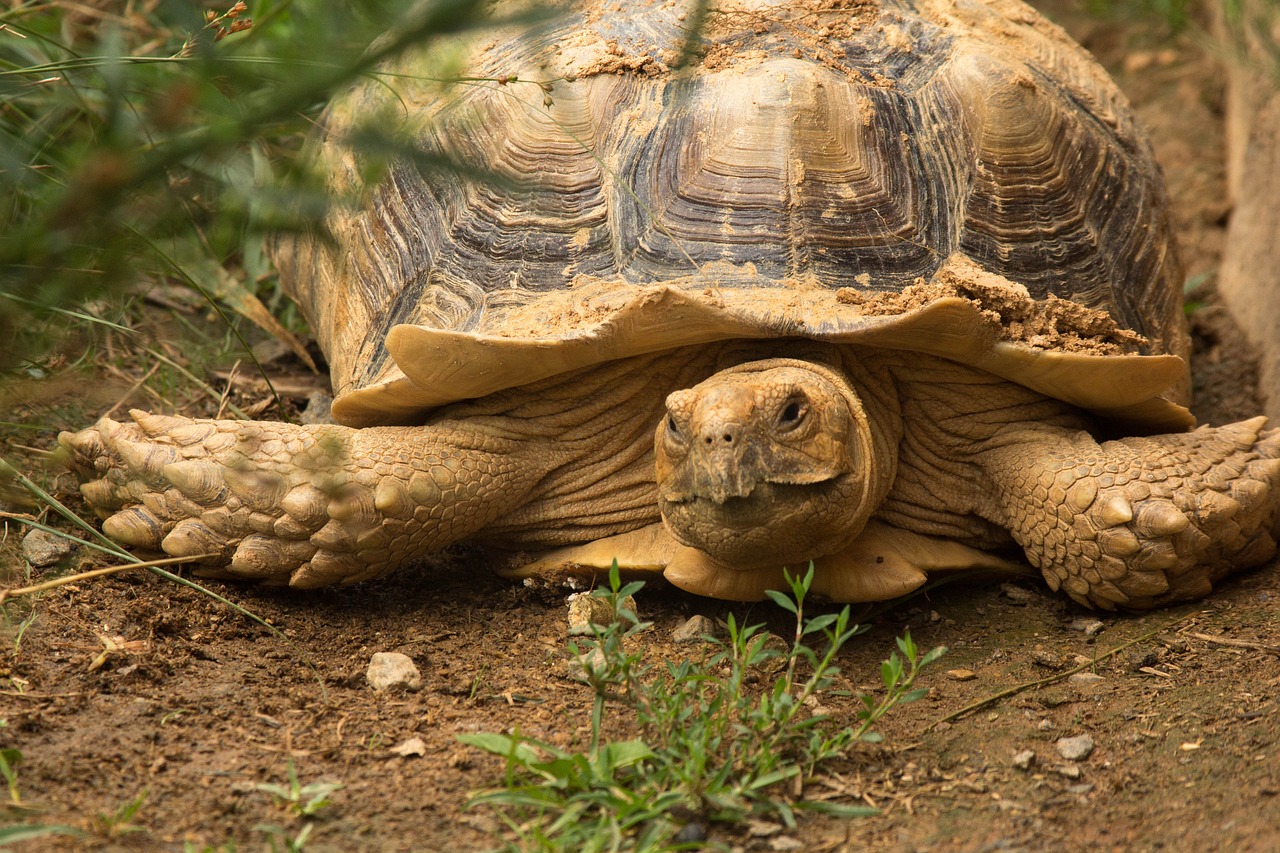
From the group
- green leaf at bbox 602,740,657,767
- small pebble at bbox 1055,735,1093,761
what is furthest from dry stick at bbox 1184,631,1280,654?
green leaf at bbox 602,740,657,767

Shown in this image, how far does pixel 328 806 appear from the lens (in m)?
2.36

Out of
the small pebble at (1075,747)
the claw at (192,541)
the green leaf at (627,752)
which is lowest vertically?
the claw at (192,541)

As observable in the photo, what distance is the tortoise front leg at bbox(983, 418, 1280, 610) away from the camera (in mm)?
3314

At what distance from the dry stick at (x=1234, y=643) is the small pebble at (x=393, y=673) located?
2.09m

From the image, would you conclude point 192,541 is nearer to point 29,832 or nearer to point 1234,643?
point 29,832

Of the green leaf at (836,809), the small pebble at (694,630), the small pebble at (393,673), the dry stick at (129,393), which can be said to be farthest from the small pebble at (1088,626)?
the dry stick at (129,393)

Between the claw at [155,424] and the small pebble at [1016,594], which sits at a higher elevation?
the claw at [155,424]

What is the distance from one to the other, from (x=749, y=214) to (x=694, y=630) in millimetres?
1165

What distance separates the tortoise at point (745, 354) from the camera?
320cm

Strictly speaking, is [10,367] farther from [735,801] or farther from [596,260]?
[735,801]

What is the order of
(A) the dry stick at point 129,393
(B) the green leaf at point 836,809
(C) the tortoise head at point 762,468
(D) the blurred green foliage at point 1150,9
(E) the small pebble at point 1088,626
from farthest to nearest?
(D) the blurred green foliage at point 1150,9 → (A) the dry stick at point 129,393 → (E) the small pebble at point 1088,626 → (C) the tortoise head at point 762,468 → (B) the green leaf at point 836,809

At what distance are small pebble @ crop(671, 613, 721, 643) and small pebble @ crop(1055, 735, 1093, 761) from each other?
0.94 m

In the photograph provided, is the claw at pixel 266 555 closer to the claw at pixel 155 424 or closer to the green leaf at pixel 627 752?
the claw at pixel 155 424

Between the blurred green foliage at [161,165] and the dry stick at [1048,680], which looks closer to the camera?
the blurred green foliage at [161,165]
